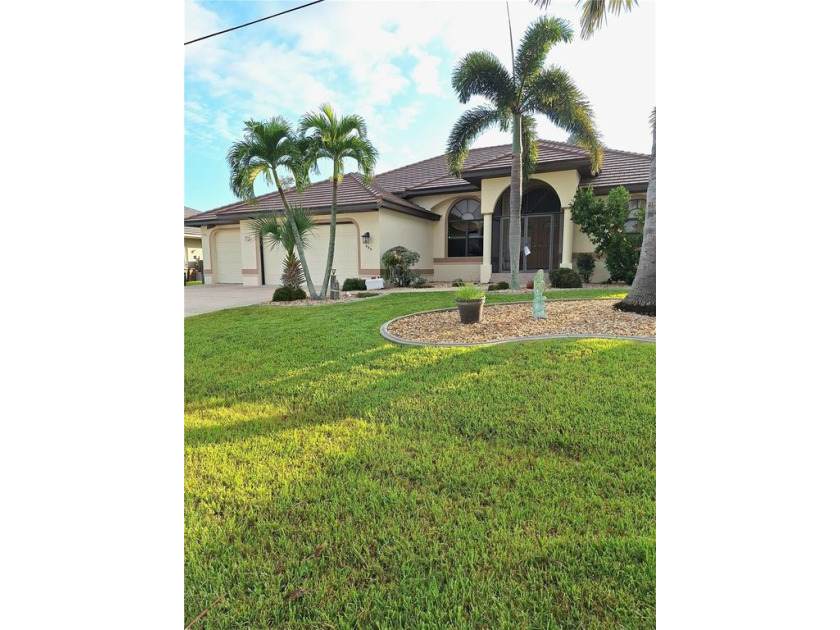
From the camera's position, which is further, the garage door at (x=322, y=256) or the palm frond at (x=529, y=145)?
the garage door at (x=322, y=256)

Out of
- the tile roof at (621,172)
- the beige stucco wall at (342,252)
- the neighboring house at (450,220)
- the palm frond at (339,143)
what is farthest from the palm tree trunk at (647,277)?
the beige stucco wall at (342,252)

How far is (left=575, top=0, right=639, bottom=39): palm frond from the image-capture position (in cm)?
174

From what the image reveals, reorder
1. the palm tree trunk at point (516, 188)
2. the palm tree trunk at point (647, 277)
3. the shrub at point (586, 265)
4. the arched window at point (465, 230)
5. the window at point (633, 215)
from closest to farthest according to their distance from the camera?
the palm tree trunk at point (647, 277) < the palm tree trunk at point (516, 188) < the window at point (633, 215) < the shrub at point (586, 265) < the arched window at point (465, 230)

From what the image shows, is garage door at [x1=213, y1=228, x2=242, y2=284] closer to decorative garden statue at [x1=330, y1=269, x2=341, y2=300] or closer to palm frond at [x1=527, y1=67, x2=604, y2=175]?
decorative garden statue at [x1=330, y1=269, x2=341, y2=300]

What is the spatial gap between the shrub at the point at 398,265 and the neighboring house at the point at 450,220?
29 cm

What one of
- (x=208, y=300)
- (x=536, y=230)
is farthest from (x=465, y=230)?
(x=208, y=300)

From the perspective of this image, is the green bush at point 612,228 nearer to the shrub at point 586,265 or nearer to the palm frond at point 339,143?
the shrub at point 586,265

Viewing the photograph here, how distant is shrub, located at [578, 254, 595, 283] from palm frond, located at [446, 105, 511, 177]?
369 cm

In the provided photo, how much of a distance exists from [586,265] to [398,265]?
15.4 feet

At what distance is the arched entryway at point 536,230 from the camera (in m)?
11.0

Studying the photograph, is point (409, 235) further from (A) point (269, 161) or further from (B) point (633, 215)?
(B) point (633, 215)
